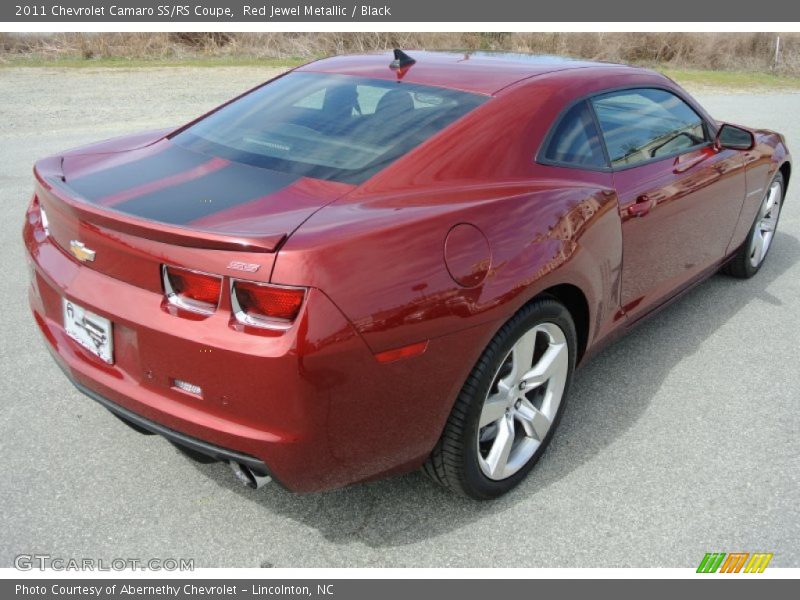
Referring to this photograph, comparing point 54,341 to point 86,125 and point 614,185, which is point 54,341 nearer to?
point 614,185

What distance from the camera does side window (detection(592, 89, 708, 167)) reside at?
3320mm

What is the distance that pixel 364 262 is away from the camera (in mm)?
2125

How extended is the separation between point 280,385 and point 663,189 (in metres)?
2.21

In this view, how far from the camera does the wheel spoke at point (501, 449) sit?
8.88ft

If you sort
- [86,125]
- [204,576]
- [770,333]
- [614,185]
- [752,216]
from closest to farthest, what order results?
[204,576] < [614,185] < [770,333] < [752,216] < [86,125]

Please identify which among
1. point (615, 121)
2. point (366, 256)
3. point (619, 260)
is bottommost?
point (619, 260)

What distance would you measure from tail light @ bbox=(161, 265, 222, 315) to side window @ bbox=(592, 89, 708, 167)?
1917 mm

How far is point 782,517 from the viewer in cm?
273

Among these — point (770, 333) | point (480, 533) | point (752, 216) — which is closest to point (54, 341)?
point (480, 533)

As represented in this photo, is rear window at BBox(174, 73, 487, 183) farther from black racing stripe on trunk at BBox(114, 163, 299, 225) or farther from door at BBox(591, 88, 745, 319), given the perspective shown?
door at BBox(591, 88, 745, 319)

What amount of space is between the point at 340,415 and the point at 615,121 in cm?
205

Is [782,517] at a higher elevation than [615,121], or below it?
below

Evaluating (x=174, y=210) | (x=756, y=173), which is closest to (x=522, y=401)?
(x=174, y=210)

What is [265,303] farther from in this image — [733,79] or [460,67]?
[733,79]
